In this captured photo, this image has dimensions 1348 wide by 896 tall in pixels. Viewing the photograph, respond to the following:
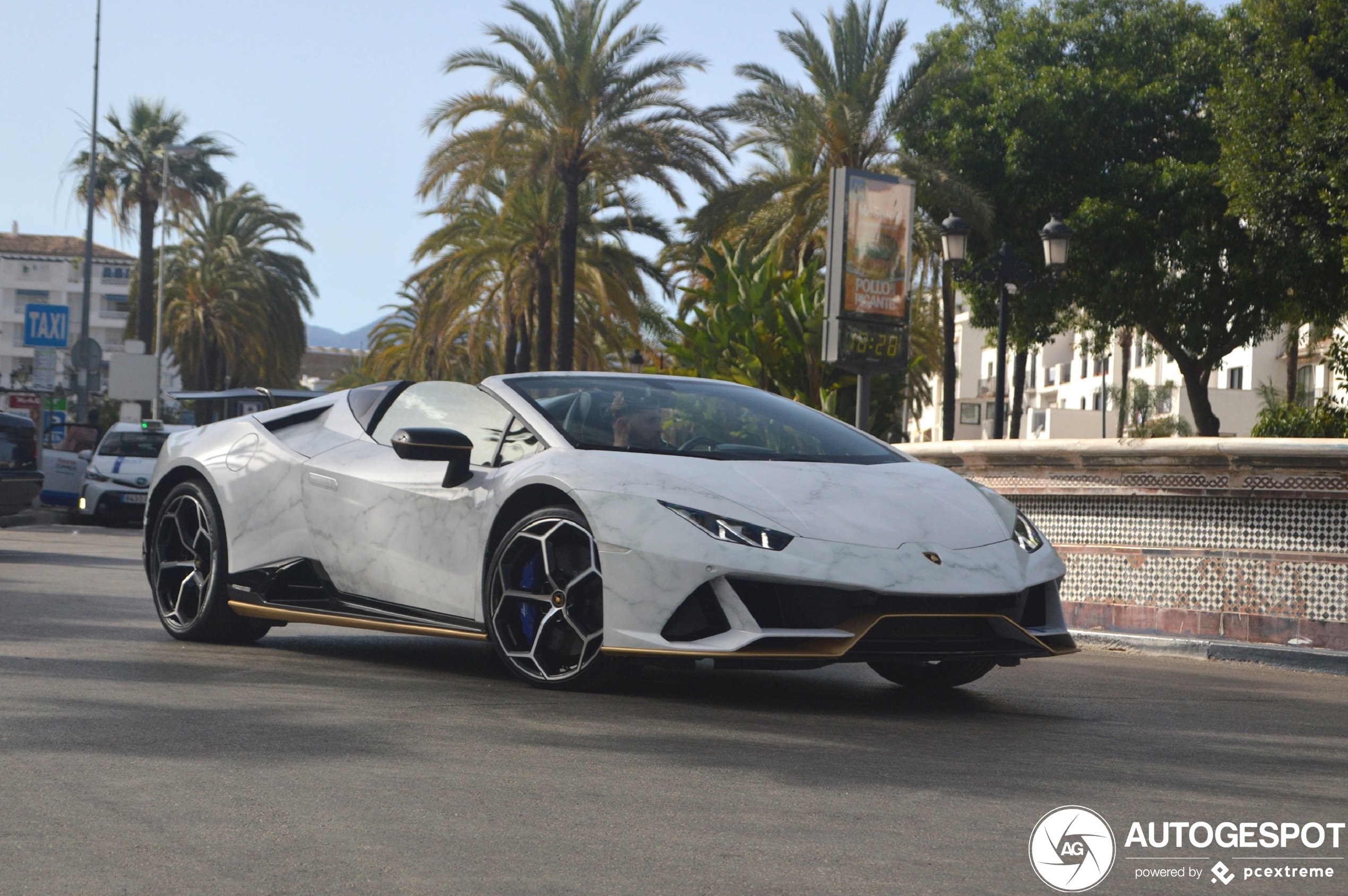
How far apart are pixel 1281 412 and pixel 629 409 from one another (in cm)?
1881

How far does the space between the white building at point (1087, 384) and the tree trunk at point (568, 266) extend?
20.8 m

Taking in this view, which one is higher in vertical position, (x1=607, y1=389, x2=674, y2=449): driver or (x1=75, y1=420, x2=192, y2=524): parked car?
(x1=607, y1=389, x2=674, y2=449): driver

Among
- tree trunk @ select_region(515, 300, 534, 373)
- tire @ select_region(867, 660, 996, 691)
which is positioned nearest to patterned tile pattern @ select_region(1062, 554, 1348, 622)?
tire @ select_region(867, 660, 996, 691)

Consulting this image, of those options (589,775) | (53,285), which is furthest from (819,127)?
(53,285)

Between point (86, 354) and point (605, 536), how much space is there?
95.2 ft

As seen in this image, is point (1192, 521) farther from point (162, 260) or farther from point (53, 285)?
point (53, 285)

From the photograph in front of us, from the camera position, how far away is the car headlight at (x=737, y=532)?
211 inches

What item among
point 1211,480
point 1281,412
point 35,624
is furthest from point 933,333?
point 35,624

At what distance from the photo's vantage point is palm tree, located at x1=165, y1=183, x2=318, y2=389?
4466 centimetres

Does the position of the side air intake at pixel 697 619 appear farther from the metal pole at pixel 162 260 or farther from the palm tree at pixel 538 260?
the metal pole at pixel 162 260

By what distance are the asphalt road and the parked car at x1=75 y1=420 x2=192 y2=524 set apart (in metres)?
16.8

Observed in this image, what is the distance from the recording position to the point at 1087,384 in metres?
97.6

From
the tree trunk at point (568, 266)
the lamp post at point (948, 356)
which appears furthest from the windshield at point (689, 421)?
the lamp post at point (948, 356)

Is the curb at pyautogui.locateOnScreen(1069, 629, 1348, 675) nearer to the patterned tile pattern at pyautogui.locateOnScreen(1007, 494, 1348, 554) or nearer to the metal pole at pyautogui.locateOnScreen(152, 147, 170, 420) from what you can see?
the patterned tile pattern at pyautogui.locateOnScreen(1007, 494, 1348, 554)
